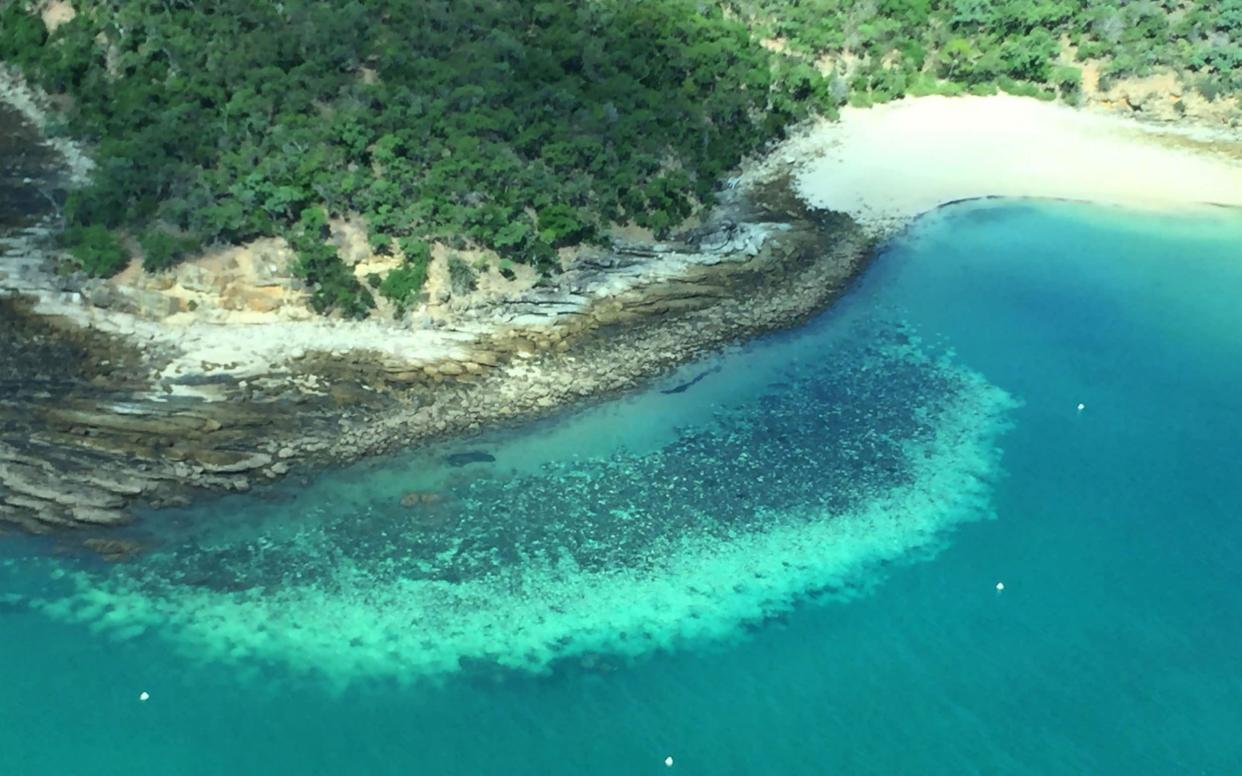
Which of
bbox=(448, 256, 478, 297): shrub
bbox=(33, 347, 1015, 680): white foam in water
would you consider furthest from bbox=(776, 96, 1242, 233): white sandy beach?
bbox=(33, 347, 1015, 680): white foam in water

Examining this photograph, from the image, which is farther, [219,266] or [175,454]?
[219,266]

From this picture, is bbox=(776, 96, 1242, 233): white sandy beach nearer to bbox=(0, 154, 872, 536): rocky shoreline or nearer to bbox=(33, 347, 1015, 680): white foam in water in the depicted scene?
bbox=(0, 154, 872, 536): rocky shoreline

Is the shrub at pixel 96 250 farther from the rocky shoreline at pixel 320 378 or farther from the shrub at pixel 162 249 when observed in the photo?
the rocky shoreline at pixel 320 378

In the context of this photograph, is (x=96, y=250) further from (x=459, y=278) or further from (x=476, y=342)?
(x=476, y=342)

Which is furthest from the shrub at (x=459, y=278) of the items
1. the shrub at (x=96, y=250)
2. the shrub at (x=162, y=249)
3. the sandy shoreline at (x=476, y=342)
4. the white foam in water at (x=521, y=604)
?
the white foam in water at (x=521, y=604)

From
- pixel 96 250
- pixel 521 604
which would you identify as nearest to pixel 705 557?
pixel 521 604

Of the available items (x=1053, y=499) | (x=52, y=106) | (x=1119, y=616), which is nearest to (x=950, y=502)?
(x=1053, y=499)

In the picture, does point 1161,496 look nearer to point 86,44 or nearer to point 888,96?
point 888,96
